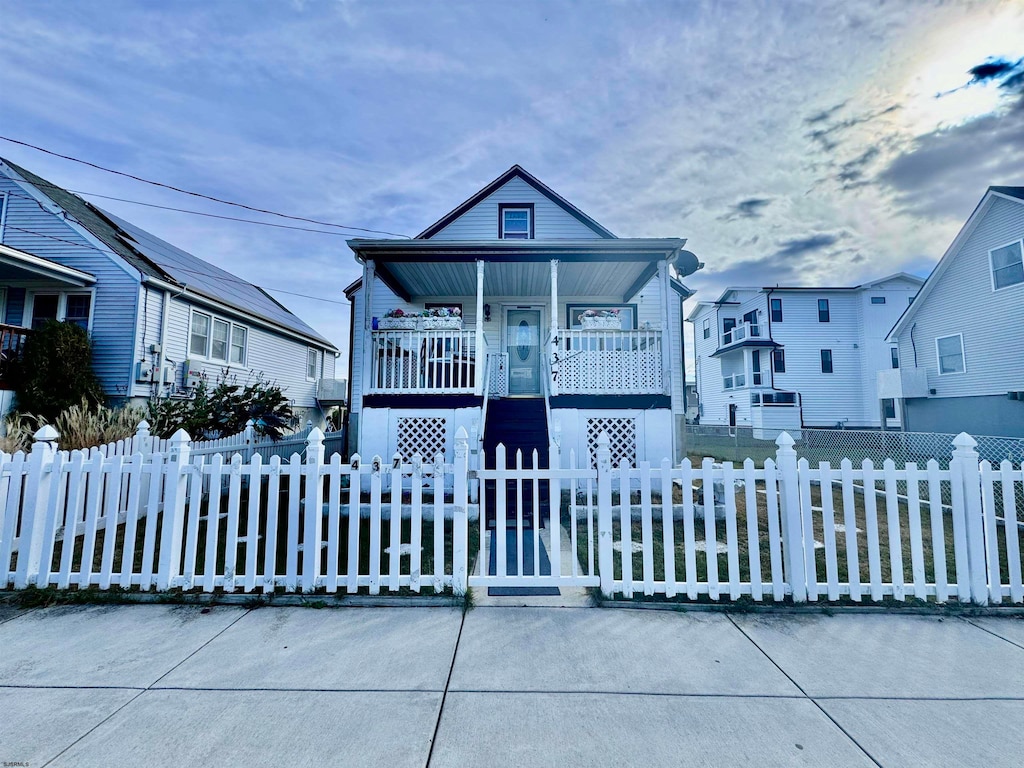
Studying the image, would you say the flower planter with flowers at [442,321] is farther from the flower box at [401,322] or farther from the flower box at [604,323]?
the flower box at [604,323]

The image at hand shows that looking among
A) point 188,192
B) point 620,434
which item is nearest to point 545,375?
point 620,434

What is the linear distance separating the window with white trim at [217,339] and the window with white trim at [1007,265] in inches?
992

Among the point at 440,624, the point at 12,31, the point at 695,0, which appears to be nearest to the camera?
the point at 440,624

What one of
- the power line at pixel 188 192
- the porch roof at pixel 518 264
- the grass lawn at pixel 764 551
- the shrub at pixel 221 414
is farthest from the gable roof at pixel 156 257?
the grass lawn at pixel 764 551

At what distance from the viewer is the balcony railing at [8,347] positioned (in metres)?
10.1

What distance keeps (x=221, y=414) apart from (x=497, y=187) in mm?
9474

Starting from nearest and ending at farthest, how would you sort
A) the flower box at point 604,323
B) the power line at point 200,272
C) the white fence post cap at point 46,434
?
the white fence post cap at point 46,434, the flower box at point 604,323, the power line at point 200,272

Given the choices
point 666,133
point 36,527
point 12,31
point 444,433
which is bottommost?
point 36,527

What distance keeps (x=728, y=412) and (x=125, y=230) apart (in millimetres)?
31434

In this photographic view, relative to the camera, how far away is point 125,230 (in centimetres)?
1452

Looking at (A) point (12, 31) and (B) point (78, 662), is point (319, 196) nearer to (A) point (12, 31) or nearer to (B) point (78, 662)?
(A) point (12, 31)

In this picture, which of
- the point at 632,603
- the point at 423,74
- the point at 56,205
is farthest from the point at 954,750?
the point at 56,205

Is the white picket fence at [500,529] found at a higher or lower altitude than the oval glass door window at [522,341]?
lower

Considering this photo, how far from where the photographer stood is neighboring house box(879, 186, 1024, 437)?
1364 cm
